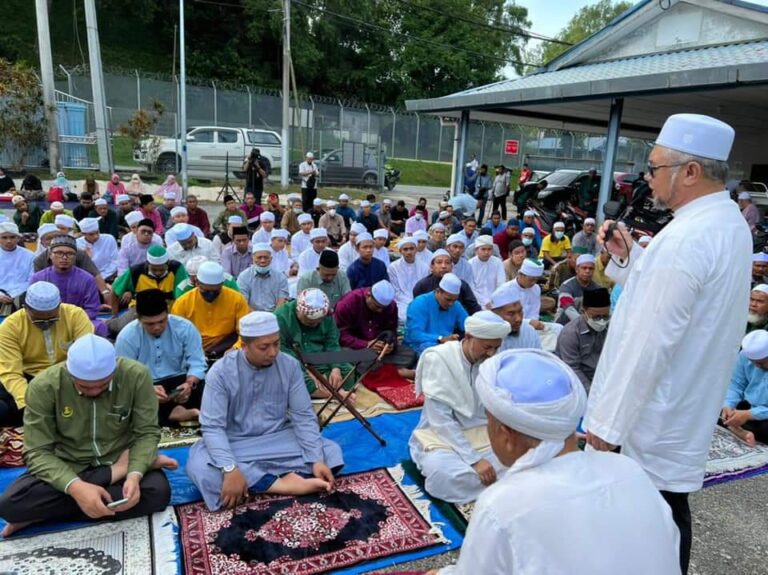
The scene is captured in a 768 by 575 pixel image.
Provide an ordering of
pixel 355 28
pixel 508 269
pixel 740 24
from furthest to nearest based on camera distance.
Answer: pixel 355 28, pixel 740 24, pixel 508 269

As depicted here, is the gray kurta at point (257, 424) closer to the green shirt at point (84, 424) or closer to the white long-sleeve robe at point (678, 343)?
the green shirt at point (84, 424)

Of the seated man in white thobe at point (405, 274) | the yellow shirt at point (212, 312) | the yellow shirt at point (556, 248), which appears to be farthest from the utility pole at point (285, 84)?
the yellow shirt at point (212, 312)

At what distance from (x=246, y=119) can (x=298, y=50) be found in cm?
739

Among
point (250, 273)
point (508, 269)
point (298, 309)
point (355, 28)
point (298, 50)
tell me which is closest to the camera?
point (298, 309)

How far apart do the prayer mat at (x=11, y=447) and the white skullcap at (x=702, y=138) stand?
13.2ft

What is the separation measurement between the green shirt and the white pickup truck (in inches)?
634

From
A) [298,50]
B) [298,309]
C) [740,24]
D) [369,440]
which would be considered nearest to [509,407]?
[369,440]

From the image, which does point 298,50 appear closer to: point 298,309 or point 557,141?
point 557,141

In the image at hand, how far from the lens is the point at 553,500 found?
4.06ft

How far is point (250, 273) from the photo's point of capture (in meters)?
6.49

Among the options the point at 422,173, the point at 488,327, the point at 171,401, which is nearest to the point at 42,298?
the point at 171,401

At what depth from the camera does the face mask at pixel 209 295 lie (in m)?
5.10

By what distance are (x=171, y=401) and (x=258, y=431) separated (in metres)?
1.04

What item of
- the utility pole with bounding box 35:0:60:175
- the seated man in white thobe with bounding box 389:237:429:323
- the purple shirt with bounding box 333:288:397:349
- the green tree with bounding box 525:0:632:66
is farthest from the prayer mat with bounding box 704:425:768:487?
the green tree with bounding box 525:0:632:66
